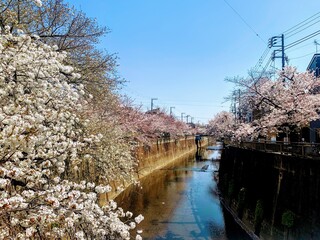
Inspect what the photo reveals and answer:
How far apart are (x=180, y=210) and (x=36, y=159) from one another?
17184 millimetres

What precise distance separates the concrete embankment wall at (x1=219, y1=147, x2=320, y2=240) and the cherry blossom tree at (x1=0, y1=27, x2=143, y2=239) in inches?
330

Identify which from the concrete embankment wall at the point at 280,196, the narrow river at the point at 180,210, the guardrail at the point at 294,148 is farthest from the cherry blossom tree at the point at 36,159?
the narrow river at the point at 180,210

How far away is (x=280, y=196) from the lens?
13.9 metres

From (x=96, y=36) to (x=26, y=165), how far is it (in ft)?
26.3

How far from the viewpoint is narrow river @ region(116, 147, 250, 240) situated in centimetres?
1647

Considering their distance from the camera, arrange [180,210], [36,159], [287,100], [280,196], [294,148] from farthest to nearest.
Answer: [180,210], [287,100], [280,196], [294,148], [36,159]

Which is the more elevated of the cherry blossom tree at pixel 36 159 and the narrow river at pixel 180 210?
the cherry blossom tree at pixel 36 159

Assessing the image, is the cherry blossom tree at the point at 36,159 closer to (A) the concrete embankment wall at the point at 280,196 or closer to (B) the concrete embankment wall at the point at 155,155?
(A) the concrete embankment wall at the point at 280,196

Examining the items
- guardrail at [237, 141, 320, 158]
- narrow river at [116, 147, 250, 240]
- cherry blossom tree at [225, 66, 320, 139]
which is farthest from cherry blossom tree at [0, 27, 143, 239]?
cherry blossom tree at [225, 66, 320, 139]

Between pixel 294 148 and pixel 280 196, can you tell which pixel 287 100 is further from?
pixel 280 196

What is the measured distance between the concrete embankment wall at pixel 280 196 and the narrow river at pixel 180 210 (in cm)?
144

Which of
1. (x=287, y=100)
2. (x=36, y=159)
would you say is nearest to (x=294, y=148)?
(x=287, y=100)

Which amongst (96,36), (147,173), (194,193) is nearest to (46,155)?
(96,36)

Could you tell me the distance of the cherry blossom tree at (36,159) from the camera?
4.02 m
